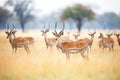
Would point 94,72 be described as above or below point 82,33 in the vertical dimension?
below

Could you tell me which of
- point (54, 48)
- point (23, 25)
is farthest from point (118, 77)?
point (23, 25)

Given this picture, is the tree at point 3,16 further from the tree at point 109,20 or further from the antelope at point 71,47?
the tree at point 109,20

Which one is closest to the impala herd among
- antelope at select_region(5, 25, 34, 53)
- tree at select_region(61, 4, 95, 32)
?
antelope at select_region(5, 25, 34, 53)

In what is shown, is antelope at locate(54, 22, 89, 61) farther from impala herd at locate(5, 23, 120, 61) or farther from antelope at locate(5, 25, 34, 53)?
antelope at locate(5, 25, 34, 53)

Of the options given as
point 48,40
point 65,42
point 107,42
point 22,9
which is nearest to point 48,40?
point 48,40

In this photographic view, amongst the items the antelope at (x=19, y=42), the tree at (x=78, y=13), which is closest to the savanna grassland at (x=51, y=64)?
the antelope at (x=19, y=42)

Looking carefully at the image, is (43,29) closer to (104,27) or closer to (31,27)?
(31,27)

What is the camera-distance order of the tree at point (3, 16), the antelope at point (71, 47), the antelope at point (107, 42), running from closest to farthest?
the tree at point (3, 16) < the antelope at point (71, 47) < the antelope at point (107, 42)
